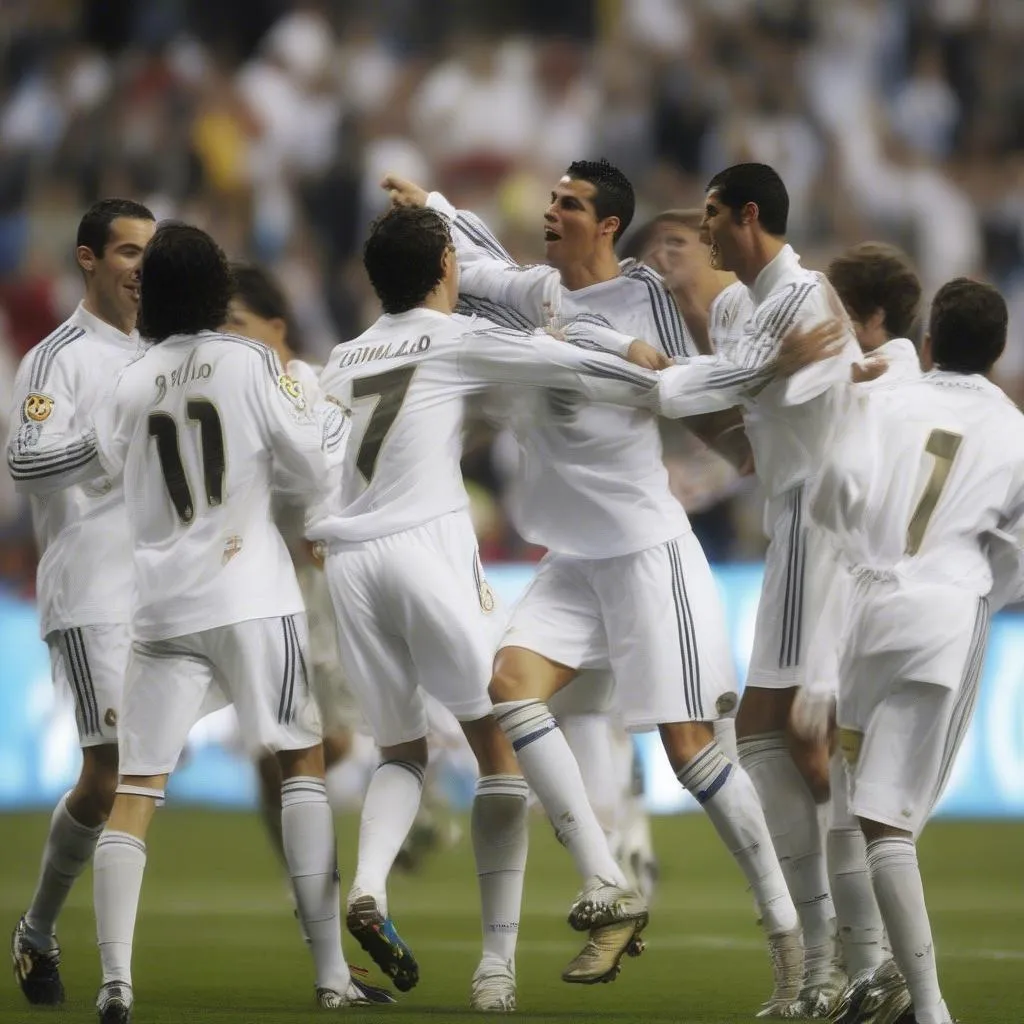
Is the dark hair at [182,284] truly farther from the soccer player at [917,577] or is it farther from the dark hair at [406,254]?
the soccer player at [917,577]

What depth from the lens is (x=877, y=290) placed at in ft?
21.9

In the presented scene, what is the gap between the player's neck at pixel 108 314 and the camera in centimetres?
686

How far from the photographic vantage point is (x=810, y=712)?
244 inches

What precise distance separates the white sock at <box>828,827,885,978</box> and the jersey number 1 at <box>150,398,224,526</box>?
200 centimetres

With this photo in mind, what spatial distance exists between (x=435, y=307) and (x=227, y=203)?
10593mm

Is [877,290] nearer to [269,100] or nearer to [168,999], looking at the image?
[168,999]

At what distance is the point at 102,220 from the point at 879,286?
2.41 metres

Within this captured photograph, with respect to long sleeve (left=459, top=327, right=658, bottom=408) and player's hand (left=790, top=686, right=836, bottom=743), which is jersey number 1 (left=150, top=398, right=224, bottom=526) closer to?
long sleeve (left=459, top=327, right=658, bottom=408)

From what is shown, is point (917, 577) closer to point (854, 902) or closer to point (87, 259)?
point (854, 902)

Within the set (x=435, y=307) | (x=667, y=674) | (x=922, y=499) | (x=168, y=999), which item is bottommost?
(x=168, y=999)

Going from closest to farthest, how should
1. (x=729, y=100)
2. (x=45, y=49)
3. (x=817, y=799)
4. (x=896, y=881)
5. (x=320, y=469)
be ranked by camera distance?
(x=896, y=881)
(x=320, y=469)
(x=817, y=799)
(x=729, y=100)
(x=45, y=49)

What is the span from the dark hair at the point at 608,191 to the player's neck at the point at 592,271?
8 centimetres

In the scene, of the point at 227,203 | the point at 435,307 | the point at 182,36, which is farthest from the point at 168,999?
the point at 182,36

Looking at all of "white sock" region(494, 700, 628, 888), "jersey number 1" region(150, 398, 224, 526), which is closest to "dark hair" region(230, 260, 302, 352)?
"jersey number 1" region(150, 398, 224, 526)
